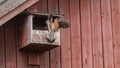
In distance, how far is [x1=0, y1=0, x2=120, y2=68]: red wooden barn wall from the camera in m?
6.06

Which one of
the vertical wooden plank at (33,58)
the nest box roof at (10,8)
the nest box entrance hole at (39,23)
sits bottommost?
the vertical wooden plank at (33,58)

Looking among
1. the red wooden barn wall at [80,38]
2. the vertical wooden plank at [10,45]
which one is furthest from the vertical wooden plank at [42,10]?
the vertical wooden plank at [10,45]

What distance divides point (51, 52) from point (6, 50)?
0.50 meters

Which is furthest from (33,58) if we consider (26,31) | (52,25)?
(52,25)

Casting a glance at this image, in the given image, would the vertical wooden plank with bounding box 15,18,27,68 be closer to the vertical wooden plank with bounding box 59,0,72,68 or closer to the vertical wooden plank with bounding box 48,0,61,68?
the vertical wooden plank with bounding box 48,0,61,68

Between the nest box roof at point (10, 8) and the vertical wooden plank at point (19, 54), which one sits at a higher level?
the nest box roof at point (10, 8)

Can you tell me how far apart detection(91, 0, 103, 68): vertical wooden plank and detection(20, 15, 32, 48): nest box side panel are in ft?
2.85

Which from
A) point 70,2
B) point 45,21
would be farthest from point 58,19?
point 70,2

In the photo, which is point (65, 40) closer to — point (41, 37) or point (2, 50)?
point (41, 37)

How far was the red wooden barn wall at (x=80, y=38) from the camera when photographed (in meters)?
6.06

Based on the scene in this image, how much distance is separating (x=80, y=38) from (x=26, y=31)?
2.46ft

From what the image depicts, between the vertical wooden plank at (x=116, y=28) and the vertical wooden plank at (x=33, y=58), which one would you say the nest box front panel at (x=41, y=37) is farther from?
the vertical wooden plank at (x=116, y=28)

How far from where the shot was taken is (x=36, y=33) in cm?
579

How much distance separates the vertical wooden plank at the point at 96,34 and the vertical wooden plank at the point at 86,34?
0.05 meters
